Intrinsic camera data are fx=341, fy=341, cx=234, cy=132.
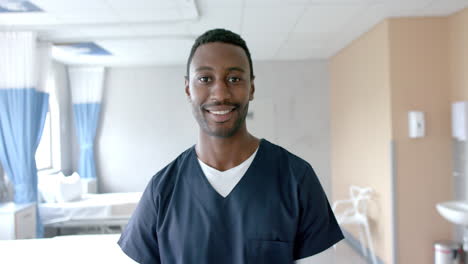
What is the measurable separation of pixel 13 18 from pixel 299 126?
13.2 feet

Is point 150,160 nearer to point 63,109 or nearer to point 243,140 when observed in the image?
point 63,109

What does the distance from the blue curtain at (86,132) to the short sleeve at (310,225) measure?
514 centimetres

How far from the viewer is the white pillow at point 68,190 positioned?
166 inches

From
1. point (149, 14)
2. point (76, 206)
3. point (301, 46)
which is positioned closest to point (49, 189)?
point (76, 206)

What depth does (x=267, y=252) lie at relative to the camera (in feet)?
2.52

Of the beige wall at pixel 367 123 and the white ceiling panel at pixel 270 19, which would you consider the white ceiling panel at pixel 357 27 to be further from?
the white ceiling panel at pixel 270 19

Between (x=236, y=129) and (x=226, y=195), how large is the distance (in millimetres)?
169

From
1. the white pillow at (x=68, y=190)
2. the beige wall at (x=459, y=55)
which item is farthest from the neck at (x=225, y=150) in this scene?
the white pillow at (x=68, y=190)

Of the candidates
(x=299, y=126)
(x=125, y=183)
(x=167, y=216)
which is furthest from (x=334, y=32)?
(x=125, y=183)

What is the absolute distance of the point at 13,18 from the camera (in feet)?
10.1

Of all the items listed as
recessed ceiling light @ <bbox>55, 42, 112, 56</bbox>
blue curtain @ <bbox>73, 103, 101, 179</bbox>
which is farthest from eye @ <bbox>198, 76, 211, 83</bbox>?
blue curtain @ <bbox>73, 103, 101, 179</bbox>

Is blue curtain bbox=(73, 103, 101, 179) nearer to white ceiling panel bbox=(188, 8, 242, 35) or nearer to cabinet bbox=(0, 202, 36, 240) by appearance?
cabinet bbox=(0, 202, 36, 240)

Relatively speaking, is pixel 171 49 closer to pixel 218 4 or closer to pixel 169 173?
pixel 218 4

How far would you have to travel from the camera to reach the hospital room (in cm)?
81
